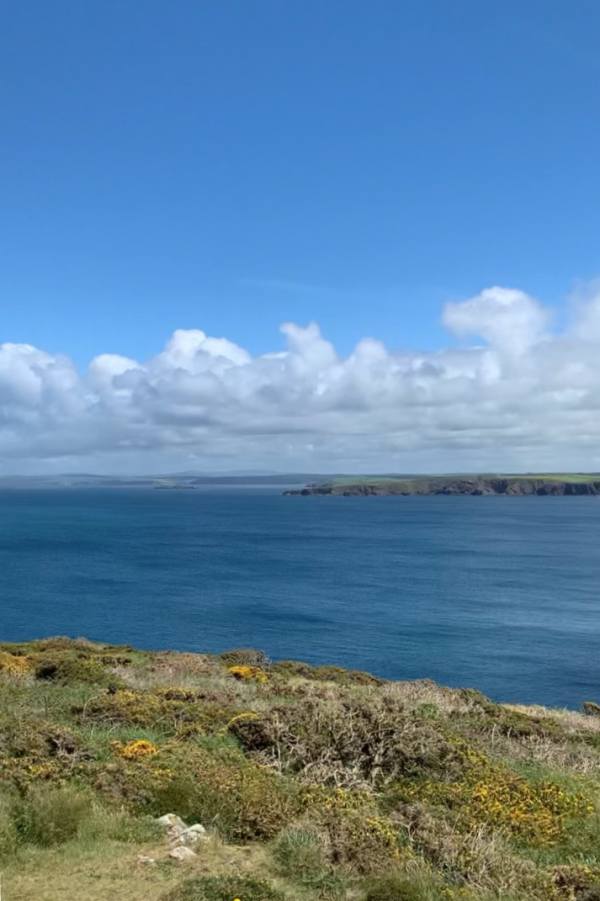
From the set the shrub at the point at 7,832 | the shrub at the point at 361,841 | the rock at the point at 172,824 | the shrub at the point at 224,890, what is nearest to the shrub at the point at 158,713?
the rock at the point at 172,824

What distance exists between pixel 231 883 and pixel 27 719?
6.92 m

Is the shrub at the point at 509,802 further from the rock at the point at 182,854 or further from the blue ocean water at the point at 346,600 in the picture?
the blue ocean water at the point at 346,600

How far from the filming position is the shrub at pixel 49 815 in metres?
9.15

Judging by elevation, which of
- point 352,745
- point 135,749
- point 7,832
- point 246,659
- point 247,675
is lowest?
point 246,659

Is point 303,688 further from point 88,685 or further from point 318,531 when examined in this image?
point 318,531

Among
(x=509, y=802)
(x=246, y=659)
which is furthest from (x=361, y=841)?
(x=246, y=659)

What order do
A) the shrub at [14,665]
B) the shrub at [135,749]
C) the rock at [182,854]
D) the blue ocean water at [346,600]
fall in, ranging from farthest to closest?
the blue ocean water at [346,600]
the shrub at [14,665]
the shrub at [135,749]
the rock at [182,854]

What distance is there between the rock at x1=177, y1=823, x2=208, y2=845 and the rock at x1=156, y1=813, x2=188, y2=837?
0.10 m

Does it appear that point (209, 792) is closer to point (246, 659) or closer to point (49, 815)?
point (49, 815)

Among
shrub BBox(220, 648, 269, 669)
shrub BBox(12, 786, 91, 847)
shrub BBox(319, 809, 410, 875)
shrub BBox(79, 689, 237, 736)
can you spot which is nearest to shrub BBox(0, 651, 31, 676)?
shrub BBox(79, 689, 237, 736)

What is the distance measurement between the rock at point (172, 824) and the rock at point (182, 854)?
572mm

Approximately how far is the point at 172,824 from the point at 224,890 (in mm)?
2262

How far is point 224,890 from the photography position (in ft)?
25.3

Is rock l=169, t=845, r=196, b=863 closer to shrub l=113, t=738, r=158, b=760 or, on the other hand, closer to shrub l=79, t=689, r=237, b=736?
shrub l=113, t=738, r=158, b=760
